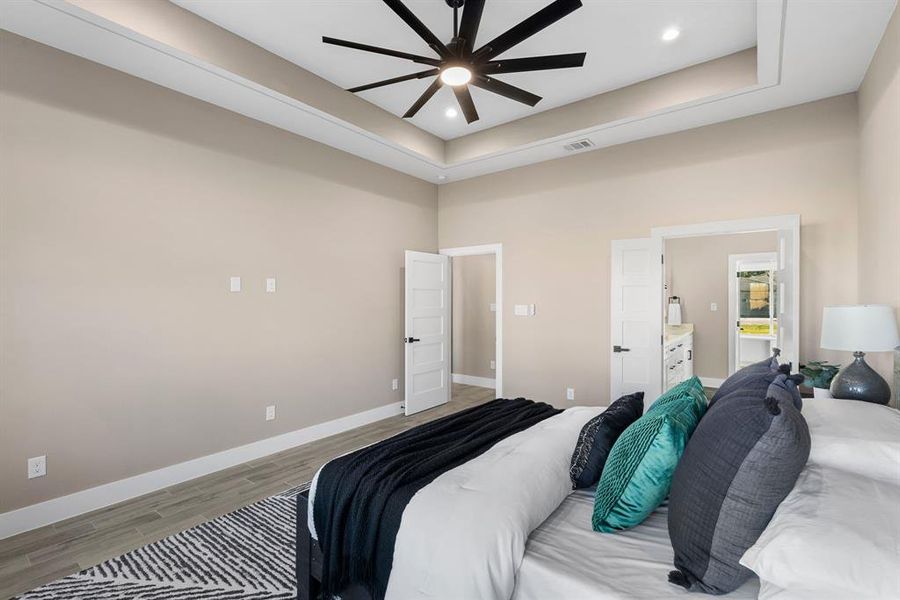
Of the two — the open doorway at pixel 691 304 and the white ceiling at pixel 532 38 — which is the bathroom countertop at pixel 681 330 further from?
the white ceiling at pixel 532 38

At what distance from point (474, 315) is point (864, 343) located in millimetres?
5154

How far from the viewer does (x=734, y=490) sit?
1.11 metres

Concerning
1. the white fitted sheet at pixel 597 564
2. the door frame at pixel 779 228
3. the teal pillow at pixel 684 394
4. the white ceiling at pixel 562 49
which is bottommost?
the white fitted sheet at pixel 597 564

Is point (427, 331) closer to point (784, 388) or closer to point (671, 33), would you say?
point (671, 33)

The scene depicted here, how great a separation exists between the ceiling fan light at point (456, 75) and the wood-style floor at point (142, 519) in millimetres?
3157

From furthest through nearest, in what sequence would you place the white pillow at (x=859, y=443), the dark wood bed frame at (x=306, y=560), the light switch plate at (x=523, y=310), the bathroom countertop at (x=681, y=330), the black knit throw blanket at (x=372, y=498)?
the bathroom countertop at (x=681, y=330) → the light switch plate at (x=523, y=310) → the dark wood bed frame at (x=306, y=560) → the black knit throw blanket at (x=372, y=498) → the white pillow at (x=859, y=443)

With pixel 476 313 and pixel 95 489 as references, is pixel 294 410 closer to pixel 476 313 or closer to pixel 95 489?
pixel 95 489

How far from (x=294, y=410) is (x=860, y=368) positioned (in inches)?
168

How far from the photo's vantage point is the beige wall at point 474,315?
6898 millimetres

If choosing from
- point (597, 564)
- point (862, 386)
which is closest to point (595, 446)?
point (597, 564)

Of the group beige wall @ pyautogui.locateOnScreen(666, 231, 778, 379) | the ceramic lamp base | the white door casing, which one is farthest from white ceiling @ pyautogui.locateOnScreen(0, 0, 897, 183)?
beige wall @ pyautogui.locateOnScreen(666, 231, 778, 379)

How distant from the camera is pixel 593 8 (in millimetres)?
2848

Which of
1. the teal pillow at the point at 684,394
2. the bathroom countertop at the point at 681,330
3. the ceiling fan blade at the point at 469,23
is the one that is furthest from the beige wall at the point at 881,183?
the bathroom countertop at the point at 681,330

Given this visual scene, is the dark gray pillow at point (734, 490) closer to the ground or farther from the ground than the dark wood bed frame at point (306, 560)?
farther from the ground
